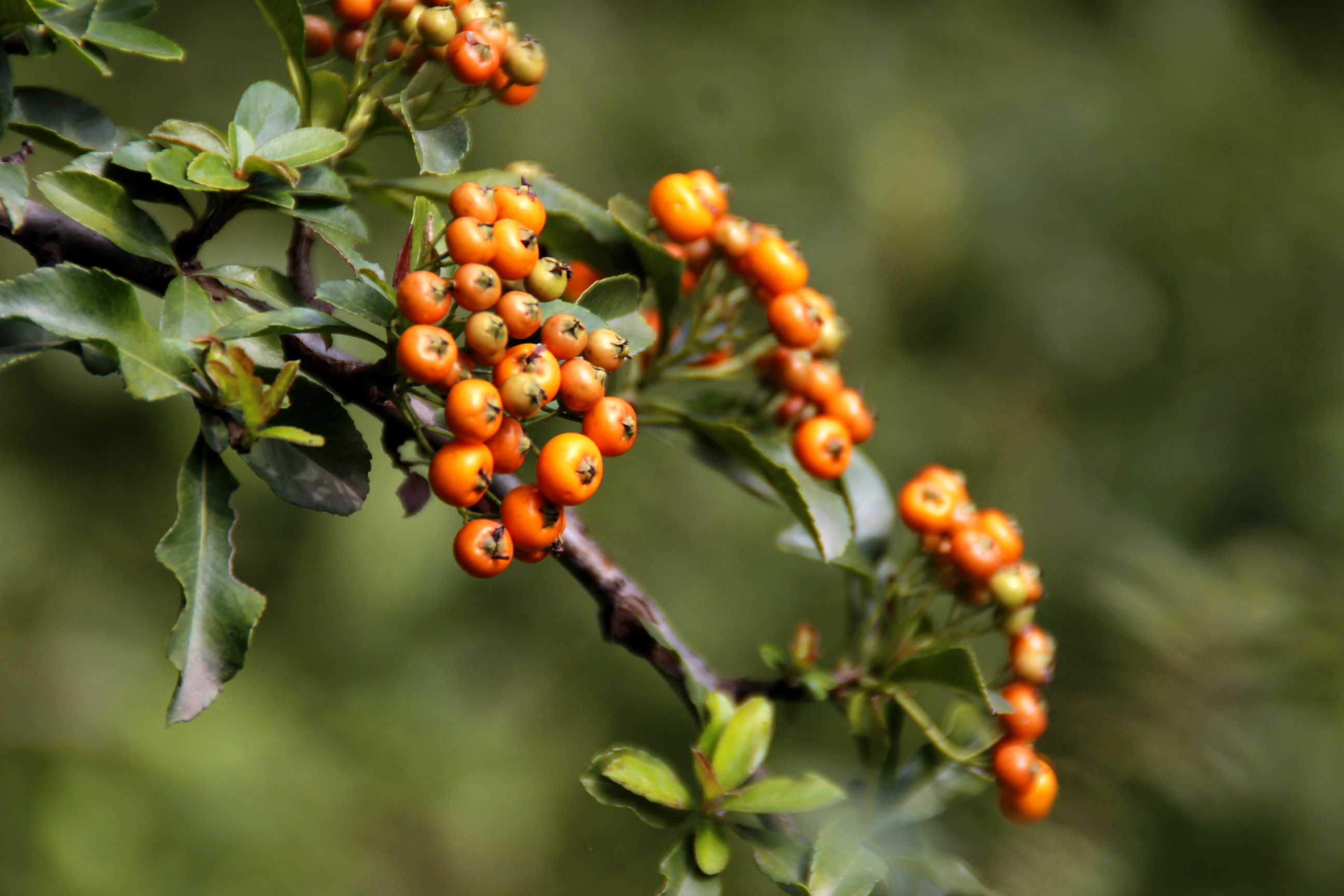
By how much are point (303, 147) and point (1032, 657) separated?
90 centimetres

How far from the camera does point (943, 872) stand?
1.00 metres

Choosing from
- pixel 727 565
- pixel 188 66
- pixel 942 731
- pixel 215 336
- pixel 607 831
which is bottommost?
pixel 607 831

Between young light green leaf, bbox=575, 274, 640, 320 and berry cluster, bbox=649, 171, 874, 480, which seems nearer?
young light green leaf, bbox=575, 274, 640, 320

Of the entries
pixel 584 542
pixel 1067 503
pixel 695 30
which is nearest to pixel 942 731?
pixel 584 542

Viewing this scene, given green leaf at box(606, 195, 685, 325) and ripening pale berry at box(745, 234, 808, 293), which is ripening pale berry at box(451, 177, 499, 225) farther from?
ripening pale berry at box(745, 234, 808, 293)

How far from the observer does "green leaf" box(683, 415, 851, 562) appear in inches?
36.4

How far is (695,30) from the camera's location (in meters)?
3.83

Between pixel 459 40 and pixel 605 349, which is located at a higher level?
pixel 459 40

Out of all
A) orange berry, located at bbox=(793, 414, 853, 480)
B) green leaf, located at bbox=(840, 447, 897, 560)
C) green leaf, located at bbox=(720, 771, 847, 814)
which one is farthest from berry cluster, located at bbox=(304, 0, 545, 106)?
green leaf, located at bbox=(720, 771, 847, 814)

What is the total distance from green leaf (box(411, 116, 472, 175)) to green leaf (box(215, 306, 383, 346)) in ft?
0.51

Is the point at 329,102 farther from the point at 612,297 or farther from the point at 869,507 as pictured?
the point at 869,507

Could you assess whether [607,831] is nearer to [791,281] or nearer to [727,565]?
[727,565]

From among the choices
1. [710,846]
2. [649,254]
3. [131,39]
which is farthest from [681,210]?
[710,846]

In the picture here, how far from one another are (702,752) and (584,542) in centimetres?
23
